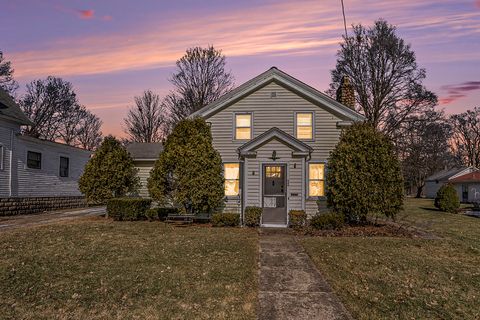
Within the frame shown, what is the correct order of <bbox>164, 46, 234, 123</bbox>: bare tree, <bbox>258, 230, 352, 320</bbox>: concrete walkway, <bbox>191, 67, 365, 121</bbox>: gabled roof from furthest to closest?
<bbox>164, 46, 234, 123</bbox>: bare tree → <bbox>191, 67, 365, 121</bbox>: gabled roof → <bbox>258, 230, 352, 320</bbox>: concrete walkway

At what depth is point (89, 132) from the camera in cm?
6159

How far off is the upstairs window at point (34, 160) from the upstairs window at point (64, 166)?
2.14 metres

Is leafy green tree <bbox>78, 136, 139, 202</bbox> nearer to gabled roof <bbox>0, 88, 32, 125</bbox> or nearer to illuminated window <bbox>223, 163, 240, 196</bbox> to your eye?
illuminated window <bbox>223, 163, 240, 196</bbox>

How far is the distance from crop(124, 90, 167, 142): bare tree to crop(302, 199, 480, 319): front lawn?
1622 inches

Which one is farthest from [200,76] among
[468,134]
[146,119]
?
[468,134]

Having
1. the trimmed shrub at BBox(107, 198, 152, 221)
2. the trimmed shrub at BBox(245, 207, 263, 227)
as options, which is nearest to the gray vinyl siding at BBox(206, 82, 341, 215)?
the trimmed shrub at BBox(245, 207, 263, 227)

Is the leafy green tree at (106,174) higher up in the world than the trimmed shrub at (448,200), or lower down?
higher up

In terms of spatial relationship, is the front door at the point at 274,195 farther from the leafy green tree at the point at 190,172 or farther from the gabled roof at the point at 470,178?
the gabled roof at the point at 470,178

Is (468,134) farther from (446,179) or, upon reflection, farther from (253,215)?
(253,215)

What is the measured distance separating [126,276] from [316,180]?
10.8 meters

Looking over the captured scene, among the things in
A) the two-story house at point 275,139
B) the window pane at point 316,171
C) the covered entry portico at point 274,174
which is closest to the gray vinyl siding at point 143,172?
the two-story house at point 275,139

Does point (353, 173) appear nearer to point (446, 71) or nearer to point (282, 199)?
point (282, 199)

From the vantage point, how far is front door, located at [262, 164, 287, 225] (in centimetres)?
1545

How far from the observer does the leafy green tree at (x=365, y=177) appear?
13734 millimetres
